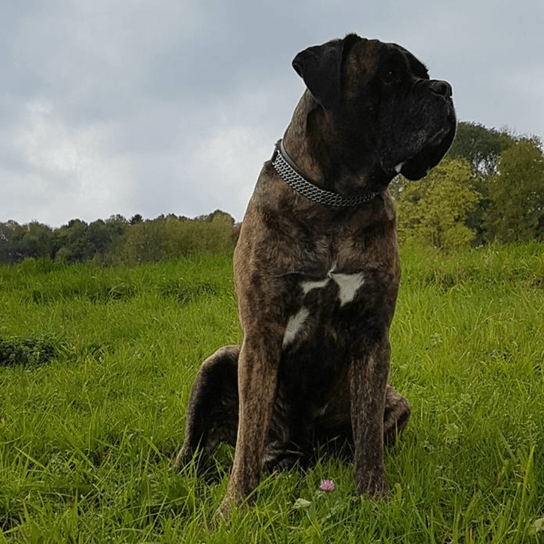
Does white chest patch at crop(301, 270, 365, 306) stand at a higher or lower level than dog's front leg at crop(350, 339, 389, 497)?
higher

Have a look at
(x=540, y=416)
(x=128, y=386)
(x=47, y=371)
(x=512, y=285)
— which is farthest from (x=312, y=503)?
(x=512, y=285)

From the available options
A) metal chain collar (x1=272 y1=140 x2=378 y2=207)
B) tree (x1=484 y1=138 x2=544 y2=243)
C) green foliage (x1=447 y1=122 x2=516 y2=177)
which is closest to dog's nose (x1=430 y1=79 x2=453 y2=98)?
metal chain collar (x1=272 y1=140 x2=378 y2=207)

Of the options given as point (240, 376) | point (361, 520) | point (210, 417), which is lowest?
point (361, 520)

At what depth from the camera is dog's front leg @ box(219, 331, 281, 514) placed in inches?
94.0

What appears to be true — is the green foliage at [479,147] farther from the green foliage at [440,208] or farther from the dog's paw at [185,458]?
the dog's paw at [185,458]

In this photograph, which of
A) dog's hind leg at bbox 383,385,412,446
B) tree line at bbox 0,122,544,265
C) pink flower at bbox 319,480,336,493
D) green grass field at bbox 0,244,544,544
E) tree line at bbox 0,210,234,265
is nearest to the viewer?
green grass field at bbox 0,244,544,544

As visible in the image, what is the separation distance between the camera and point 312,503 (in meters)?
2.29

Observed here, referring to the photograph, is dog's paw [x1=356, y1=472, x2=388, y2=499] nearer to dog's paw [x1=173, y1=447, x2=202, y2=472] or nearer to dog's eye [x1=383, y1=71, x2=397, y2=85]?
dog's paw [x1=173, y1=447, x2=202, y2=472]

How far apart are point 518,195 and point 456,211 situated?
560cm

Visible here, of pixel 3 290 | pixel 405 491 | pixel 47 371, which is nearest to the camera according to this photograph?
pixel 405 491

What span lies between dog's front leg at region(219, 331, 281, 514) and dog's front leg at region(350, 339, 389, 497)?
375mm

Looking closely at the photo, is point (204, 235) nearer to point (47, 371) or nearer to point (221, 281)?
point (221, 281)

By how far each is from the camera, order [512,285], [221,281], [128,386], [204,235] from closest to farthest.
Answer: [128,386] → [512,285] → [221,281] → [204,235]

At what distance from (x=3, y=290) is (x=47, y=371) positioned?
3.79 meters
